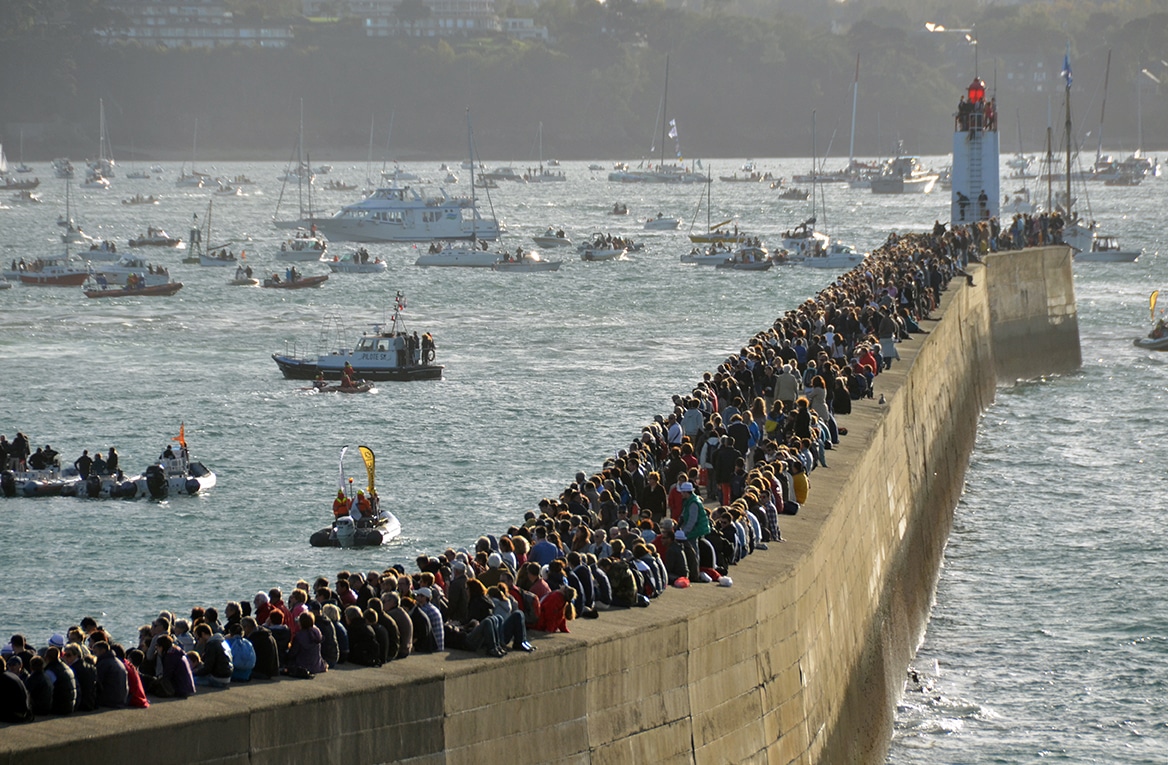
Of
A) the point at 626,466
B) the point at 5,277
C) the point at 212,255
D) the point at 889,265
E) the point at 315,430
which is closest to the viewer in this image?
the point at 626,466

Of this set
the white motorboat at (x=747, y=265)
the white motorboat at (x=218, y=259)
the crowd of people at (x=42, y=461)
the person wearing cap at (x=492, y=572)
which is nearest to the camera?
the person wearing cap at (x=492, y=572)

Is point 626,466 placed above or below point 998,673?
above

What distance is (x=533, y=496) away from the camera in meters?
41.1

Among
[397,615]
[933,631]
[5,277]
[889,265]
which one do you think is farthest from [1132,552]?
[5,277]

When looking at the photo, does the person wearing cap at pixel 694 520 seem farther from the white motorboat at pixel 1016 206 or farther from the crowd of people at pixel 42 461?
the white motorboat at pixel 1016 206

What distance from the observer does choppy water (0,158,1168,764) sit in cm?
2809

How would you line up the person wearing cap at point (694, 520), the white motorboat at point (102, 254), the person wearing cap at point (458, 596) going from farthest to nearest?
the white motorboat at point (102, 254) < the person wearing cap at point (694, 520) < the person wearing cap at point (458, 596)

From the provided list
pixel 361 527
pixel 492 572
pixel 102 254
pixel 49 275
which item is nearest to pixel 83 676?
pixel 492 572

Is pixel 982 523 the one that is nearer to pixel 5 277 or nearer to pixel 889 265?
pixel 889 265

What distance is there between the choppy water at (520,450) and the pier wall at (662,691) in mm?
2823

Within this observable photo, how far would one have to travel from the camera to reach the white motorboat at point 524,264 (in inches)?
4141

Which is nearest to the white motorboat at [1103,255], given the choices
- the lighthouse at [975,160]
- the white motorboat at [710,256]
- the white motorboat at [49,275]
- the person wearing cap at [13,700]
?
the white motorboat at [710,256]

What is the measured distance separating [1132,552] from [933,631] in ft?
23.5

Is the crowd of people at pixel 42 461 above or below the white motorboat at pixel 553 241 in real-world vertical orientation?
below
